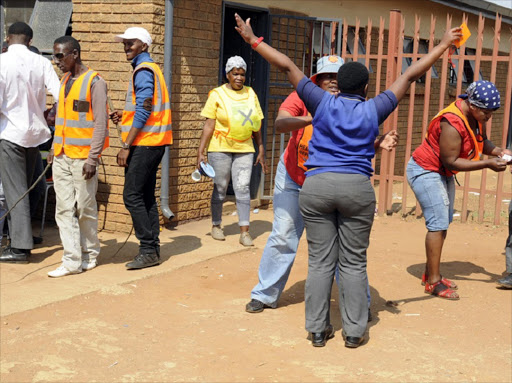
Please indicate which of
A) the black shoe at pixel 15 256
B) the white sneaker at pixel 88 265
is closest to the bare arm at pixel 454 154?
the white sneaker at pixel 88 265

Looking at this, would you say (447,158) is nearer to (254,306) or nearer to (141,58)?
(254,306)

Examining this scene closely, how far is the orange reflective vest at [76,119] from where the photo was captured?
20.5 ft

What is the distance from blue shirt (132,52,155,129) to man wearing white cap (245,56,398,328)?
4.76ft

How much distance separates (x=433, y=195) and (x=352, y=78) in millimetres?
1902

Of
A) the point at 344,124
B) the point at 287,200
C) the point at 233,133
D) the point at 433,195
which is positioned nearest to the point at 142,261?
the point at 233,133

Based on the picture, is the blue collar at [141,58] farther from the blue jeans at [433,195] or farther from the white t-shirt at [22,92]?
the blue jeans at [433,195]

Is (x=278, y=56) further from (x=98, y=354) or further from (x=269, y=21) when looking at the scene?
(x=269, y=21)

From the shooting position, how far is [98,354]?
471cm

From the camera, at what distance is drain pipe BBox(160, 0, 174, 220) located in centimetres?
769

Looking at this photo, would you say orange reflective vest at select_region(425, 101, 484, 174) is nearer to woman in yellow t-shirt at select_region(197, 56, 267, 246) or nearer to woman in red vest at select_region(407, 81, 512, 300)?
woman in red vest at select_region(407, 81, 512, 300)

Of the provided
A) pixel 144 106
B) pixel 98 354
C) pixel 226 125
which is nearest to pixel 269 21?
pixel 226 125

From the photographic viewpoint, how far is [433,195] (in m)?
6.18

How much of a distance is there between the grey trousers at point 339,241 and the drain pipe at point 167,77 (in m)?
3.30

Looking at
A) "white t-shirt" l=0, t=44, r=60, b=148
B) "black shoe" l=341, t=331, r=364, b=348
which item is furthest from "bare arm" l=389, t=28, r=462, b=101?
"white t-shirt" l=0, t=44, r=60, b=148
